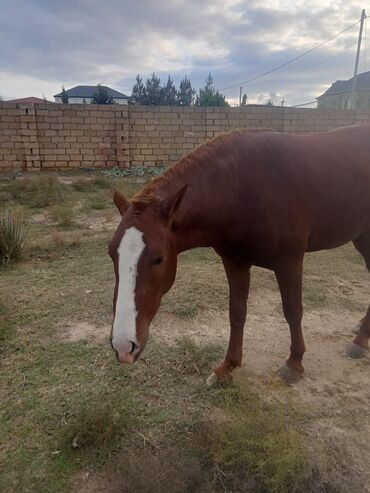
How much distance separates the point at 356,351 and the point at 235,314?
113 centimetres

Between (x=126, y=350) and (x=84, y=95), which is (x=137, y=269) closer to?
(x=126, y=350)

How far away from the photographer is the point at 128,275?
164cm

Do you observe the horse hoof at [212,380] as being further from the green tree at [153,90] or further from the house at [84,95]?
the house at [84,95]

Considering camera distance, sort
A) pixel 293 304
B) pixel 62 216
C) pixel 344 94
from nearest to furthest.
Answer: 1. pixel 293 304
2. pixel 62 216
3. pixel 344 94

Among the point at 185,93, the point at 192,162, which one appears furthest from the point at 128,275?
the point at 185,93

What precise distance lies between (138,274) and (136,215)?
0.28m

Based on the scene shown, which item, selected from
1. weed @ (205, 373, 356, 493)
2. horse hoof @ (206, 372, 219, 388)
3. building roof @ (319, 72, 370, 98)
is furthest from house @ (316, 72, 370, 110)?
weed @ (205, 373, 356, 493)

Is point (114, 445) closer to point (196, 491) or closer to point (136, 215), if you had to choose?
point (196, 491)

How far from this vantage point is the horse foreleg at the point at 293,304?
2363mm

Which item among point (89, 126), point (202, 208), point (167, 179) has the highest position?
point (89, 126)

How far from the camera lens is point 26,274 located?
450 centimetres

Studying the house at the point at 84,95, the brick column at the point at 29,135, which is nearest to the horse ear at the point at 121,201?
the brick column at the point at 29,135

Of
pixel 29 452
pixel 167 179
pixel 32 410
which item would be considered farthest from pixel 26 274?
pixel 167 179

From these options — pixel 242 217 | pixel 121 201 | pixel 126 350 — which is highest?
pixel 121 201
